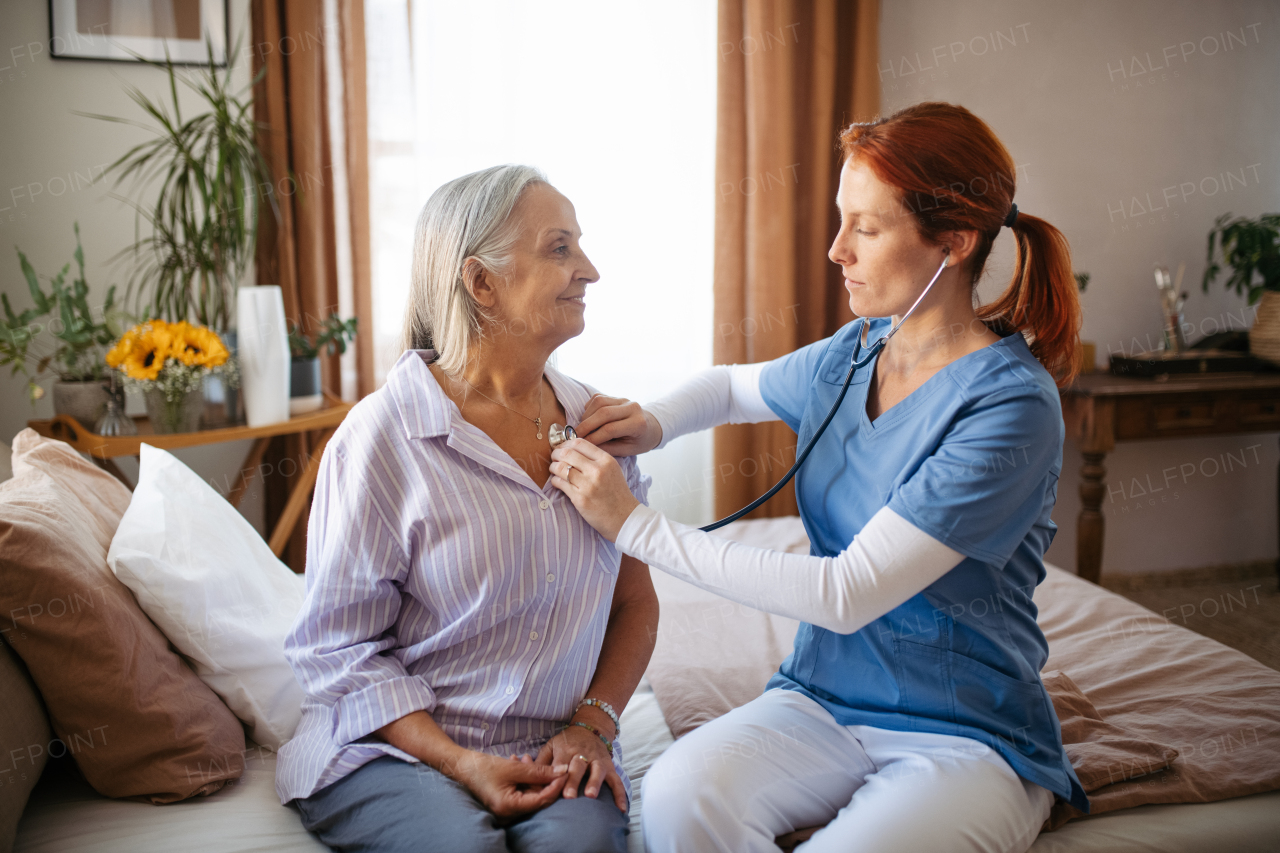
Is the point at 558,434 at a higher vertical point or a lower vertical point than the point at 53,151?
lower

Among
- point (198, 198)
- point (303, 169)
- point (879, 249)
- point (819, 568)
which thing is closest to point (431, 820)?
point (819, 568)

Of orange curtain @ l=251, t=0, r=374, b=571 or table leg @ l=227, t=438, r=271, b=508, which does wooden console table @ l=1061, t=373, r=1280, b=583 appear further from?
table leg @ l=227, t=438, r=271, b=508

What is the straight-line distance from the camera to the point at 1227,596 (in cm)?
338

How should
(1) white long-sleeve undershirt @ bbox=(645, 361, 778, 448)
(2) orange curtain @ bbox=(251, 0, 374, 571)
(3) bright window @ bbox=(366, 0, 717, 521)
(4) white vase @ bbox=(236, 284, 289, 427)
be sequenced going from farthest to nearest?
(3) bright window @ bbox=(366, 0, 717, 521) < (2) orange curtain @ bbox=(251, 0, 374, 571) < (4) white vase @ bbox=(236, 284, 289, 427) < (1) white long-sleeve undershirt @ bbox=(645, 361, 778, 448)

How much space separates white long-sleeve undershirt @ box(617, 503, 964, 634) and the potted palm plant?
158 cm

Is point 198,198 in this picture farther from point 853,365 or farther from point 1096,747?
point 1096,747

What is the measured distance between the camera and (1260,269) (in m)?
3.00

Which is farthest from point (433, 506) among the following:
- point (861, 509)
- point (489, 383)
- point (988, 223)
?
point (988, 223)

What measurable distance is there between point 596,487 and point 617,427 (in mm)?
189

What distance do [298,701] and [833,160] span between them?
2.40 m

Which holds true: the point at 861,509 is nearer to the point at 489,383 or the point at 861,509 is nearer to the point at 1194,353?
the point at 489,383

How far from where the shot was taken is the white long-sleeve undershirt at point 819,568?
1.09m

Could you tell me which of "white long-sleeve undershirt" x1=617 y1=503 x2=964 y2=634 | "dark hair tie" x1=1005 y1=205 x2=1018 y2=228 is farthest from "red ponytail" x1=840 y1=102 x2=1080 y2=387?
"white long-sleeve undershirt" x1=617 y1=503 x2=964 y2=634

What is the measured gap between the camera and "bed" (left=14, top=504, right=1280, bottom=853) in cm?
108
